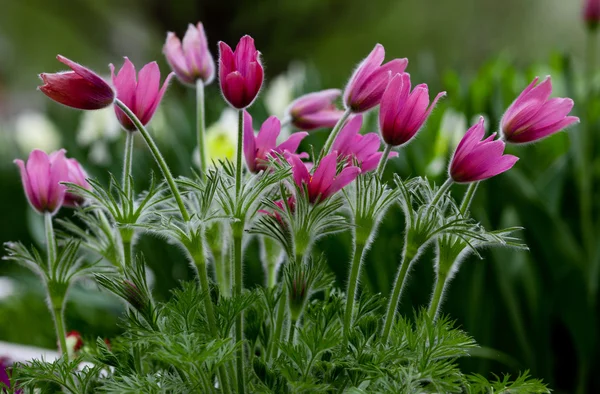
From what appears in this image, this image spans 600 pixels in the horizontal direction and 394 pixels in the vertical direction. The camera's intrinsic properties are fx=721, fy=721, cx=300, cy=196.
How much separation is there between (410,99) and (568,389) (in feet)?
3.08

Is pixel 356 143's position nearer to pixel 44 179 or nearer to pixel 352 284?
pixel 352 284

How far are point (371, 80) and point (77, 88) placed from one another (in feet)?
0.55

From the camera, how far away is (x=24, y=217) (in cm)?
181

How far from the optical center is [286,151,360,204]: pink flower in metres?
0.38

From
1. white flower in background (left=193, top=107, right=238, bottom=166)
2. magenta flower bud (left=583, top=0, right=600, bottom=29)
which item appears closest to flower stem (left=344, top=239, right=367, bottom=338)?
white flower in background (left=193, top=107, right=238, bottom=166)

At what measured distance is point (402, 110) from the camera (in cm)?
39

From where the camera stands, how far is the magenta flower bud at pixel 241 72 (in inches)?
15.2

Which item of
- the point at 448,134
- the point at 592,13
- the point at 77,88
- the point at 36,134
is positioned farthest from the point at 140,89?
the point at 36,134

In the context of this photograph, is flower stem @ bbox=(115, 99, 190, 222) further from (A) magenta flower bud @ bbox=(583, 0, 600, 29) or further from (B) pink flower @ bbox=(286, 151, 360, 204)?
(A) magenta flower bud @ bbox=(583, 0, 600, 29)

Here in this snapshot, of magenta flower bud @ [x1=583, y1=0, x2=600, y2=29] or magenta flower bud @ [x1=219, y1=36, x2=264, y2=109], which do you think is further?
magenta flower bud @ [x1=583, y1=0, x2=600, y2=29]

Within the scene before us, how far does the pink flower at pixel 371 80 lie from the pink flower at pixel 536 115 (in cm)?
7

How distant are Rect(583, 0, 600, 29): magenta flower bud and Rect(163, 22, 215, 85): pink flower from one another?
0.90 metres

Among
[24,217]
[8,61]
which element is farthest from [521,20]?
[24,217]

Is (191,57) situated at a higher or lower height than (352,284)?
higher
